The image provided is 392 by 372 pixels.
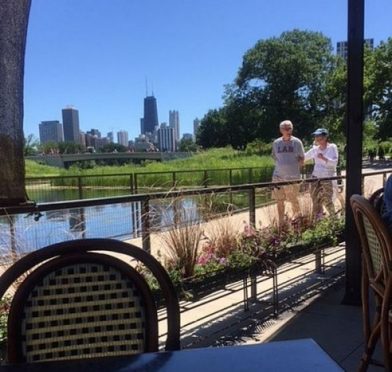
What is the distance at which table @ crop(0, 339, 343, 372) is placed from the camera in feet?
3.80

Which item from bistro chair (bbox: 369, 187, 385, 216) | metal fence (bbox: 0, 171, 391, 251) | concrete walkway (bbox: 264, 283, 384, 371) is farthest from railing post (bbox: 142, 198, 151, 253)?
bistro chair (bbox: 369, 187, 385, 216)

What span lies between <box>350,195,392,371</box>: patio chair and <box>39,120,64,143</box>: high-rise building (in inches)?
3886

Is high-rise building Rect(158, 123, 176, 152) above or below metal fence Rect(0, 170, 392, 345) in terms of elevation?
above

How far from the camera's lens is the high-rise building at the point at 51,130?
325ft

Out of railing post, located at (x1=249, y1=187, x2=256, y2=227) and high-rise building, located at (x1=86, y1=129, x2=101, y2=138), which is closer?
railing post, located at (x1=249, y1=187, x2=256, y2=227)

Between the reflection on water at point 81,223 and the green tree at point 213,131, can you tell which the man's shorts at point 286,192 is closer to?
the reflection on water at point 81,223

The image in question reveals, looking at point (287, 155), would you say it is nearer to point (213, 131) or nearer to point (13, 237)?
point (13, 237)

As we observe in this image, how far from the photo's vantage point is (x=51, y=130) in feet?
336

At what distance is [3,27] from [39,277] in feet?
5.20

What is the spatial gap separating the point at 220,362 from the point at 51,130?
347 ft

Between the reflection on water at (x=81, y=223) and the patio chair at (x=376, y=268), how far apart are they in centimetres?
147

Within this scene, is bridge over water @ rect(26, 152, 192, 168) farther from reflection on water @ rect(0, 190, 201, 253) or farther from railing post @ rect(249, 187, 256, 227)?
reflection on water @ rect(0, 190, 201, 253)

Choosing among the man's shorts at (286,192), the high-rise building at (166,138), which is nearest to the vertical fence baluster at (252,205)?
the man's shorts at (286,192)

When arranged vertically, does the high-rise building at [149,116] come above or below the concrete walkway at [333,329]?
above
